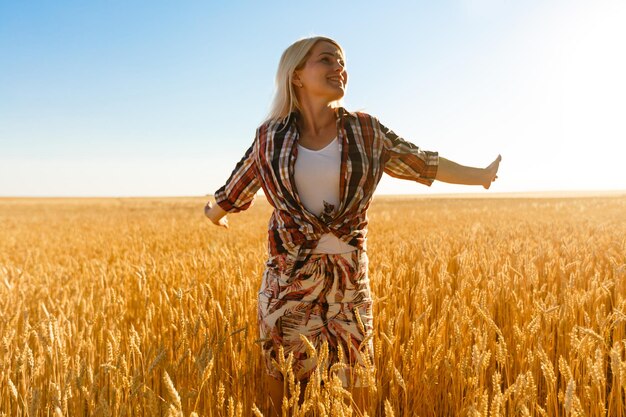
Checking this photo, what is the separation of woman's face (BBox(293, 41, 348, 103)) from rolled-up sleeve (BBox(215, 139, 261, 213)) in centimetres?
37

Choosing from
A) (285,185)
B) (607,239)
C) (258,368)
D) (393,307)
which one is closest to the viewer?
(285,185)

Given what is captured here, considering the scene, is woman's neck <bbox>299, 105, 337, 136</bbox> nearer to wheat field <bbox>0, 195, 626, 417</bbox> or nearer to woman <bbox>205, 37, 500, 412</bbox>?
woman <bbox>205, 37, 500, 412</bbox>

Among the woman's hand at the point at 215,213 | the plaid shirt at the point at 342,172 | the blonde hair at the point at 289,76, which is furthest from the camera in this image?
the woman's hand at the point at 215,213

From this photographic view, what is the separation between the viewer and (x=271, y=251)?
1767mm

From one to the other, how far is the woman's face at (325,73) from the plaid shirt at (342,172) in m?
0.10

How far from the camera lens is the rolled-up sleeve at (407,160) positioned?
183 centimetres

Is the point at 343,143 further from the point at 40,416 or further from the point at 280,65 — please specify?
the point at 40,416

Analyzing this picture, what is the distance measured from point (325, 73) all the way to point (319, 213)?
55cm

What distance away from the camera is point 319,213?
5.55 ft

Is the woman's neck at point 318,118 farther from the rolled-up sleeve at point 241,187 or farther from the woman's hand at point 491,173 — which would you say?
the woman's hand at point 491,173

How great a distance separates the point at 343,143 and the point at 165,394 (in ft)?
4.17

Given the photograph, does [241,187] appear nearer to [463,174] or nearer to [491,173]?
[463,174]

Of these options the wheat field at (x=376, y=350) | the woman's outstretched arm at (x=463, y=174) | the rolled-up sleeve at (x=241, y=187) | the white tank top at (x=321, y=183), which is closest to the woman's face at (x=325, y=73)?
the white tank top at (x=321, y=183)

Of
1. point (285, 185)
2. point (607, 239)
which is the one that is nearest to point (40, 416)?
point (285, 185)
